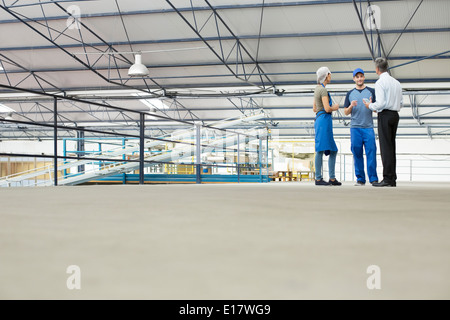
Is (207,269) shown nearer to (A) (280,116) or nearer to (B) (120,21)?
(B) (120,21)

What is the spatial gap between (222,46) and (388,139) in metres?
6.52

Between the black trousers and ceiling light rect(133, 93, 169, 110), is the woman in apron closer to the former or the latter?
the black trousers

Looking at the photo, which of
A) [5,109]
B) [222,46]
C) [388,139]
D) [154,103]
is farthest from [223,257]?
[5,109]

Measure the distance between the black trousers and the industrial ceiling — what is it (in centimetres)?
400

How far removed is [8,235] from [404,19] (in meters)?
8.08

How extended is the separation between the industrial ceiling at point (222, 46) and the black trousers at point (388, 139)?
4000 mm

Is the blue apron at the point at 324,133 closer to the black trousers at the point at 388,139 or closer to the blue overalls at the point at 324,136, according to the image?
the blue overalls at the point at 324,136

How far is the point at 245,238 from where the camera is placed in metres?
0.68

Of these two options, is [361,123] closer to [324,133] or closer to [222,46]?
[324,133]

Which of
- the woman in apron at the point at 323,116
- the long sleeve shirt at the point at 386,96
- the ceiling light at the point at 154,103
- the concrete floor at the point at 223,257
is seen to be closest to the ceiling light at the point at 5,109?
the ceiling light at the point at 154,103

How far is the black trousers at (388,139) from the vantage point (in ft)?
10.3

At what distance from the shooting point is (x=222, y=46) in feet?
30.0

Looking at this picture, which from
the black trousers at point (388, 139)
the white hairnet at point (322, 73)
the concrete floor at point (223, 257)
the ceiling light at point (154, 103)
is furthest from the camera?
the ceiling light at point (154, 103)

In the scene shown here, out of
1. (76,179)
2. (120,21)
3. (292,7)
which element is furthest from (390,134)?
(120,21)
